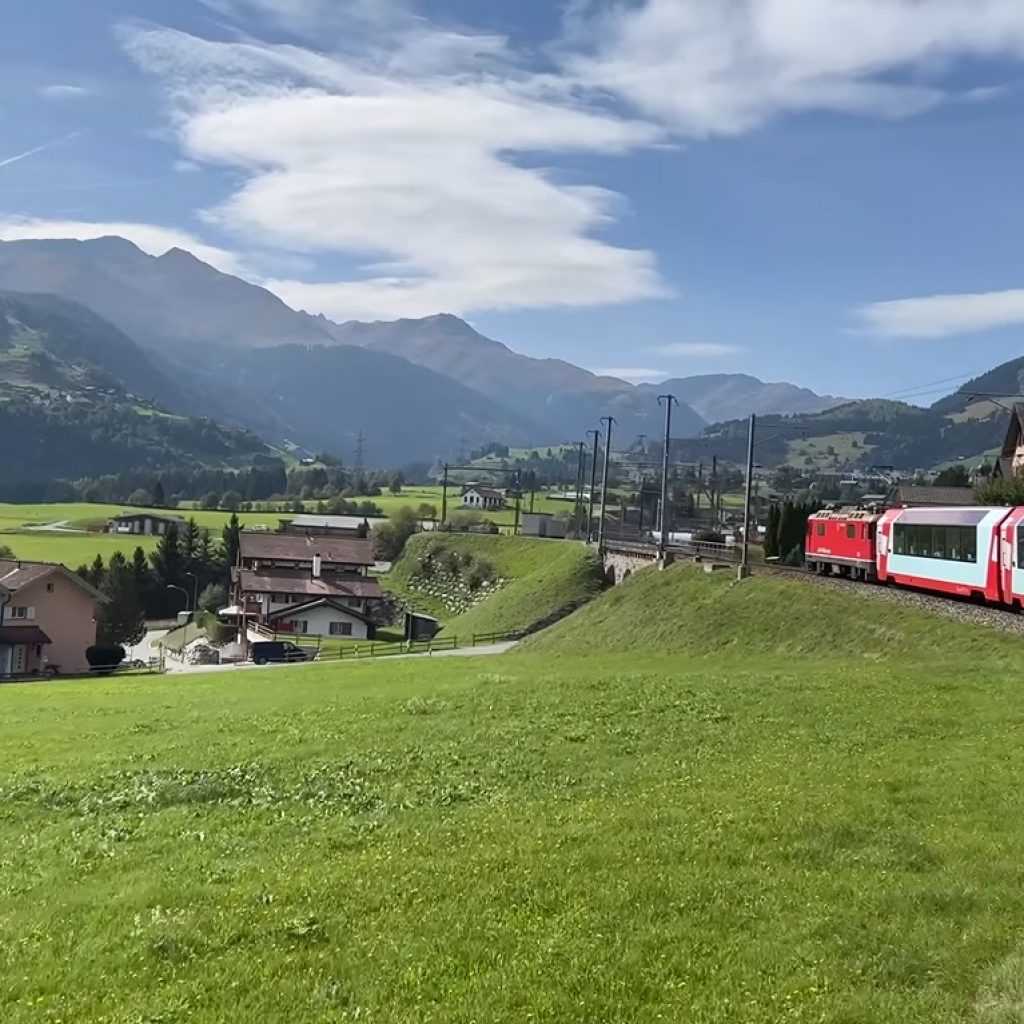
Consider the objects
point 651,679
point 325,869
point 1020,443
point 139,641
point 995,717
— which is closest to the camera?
point 325,869

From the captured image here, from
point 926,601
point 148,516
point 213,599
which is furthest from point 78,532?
point 926,601

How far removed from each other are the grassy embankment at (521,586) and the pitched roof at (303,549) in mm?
5673

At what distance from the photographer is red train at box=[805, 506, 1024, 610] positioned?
3641 cm

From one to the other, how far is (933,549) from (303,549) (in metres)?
83.8

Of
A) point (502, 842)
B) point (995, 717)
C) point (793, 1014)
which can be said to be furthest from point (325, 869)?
point (995, 717)

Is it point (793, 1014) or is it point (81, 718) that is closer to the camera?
point (793, 1014)

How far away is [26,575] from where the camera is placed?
8331 centimetres

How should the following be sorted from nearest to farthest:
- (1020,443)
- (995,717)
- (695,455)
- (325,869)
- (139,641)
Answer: (325,869) < (995,717) < (1020,443) < (139,641) < (695,455)

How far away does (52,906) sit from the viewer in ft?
34.2

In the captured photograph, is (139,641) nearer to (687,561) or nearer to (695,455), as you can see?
(687,561)

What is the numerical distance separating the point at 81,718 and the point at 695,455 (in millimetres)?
155894

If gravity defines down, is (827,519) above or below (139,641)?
above

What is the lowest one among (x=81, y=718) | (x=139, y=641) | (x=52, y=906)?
(x=139, y=641)

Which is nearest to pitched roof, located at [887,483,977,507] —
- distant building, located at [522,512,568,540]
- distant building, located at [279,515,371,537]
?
distant building, located at [522,512,568,540]
